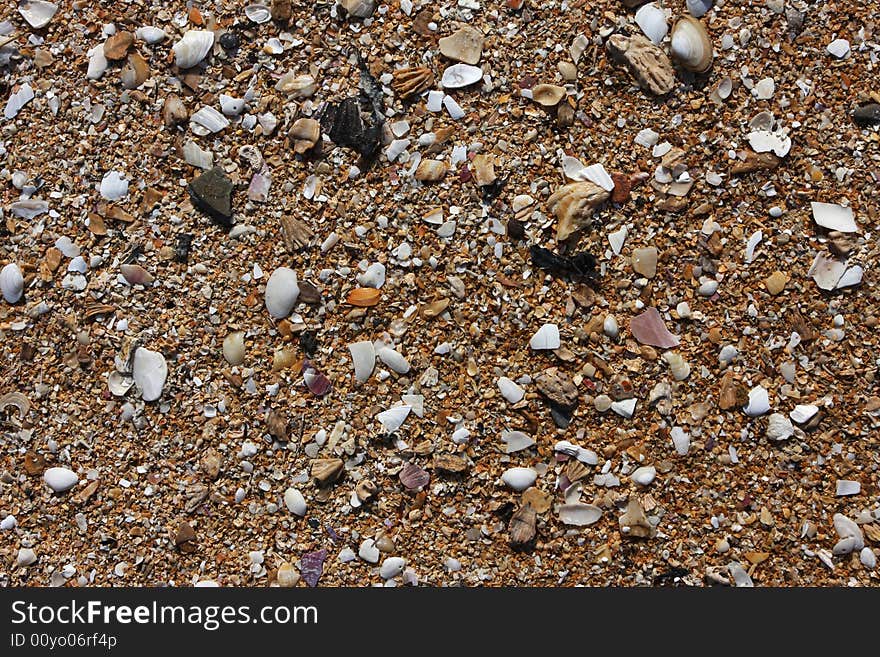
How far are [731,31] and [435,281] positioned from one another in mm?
834

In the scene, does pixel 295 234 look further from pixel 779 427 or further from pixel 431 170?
pixel 779 427

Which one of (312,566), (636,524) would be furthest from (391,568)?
(636,524)

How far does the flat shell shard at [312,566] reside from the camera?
155 centimetres

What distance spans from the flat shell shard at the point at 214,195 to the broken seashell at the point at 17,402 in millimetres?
566

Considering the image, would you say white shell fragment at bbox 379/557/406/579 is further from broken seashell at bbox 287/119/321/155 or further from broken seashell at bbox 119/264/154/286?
broken seashell at bbox 287/119/321/155

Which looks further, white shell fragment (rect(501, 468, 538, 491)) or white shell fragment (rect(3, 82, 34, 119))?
white shell fragment (rect(3, 82, 34, 119))

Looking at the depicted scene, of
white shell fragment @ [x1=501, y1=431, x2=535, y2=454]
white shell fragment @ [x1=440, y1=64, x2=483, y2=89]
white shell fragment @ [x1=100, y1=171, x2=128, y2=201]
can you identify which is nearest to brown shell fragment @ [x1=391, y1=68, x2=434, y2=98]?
white shell fragment @ [x1=440, y1=64, x2=483, y2=89]

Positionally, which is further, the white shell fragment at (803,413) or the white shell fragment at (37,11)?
the white shell fragment at (37,11)

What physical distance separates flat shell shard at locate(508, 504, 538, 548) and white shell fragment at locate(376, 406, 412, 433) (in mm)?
306

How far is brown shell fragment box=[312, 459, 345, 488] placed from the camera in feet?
5.07

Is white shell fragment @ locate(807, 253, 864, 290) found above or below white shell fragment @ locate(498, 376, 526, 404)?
above

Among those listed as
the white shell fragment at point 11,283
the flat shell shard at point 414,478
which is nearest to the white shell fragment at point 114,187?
the white shell fragment at point 11,283

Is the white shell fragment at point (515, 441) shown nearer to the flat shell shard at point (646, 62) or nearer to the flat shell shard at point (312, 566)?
the flat shell shard at point (312, 566)

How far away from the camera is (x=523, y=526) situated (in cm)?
153
